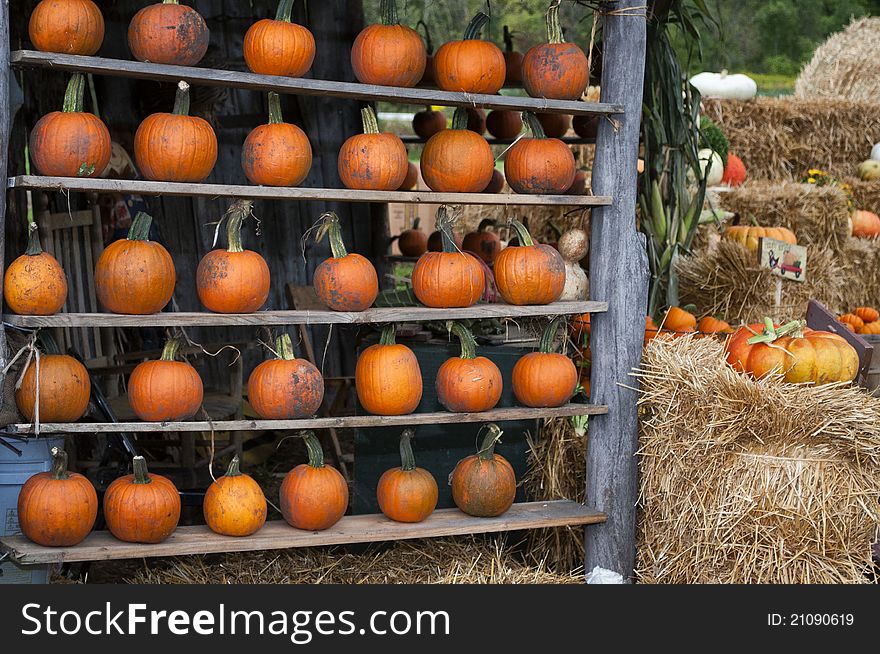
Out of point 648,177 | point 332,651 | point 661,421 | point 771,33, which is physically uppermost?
point 771,33

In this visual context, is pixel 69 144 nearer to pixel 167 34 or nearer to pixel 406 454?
pixel 167 34

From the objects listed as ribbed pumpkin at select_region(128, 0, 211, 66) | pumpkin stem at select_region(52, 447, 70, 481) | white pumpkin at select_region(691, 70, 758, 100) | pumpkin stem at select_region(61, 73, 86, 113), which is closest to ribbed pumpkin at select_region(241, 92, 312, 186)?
ribbed pumpkin at select_region(128, 0, 211, 66)

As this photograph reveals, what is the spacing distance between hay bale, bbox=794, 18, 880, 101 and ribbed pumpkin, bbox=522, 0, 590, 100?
8.16 meters

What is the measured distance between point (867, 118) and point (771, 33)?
12.2 metres

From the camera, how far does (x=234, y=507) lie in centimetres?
376

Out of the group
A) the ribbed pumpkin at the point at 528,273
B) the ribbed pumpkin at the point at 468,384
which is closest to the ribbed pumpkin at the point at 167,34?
the ribbed pumpkin at the point at 528,273

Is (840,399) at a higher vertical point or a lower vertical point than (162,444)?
higher

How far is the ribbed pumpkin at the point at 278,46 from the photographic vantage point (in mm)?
3732

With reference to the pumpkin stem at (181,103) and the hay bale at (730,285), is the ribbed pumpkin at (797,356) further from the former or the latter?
the pumpkin stem at (181,103)

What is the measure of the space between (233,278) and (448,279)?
0.86 m

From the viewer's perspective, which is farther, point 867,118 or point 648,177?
point 867,118

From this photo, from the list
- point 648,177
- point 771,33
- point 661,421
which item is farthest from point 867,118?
point 771,33

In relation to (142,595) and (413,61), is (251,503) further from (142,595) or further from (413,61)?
(413,61)

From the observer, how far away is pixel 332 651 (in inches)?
133
